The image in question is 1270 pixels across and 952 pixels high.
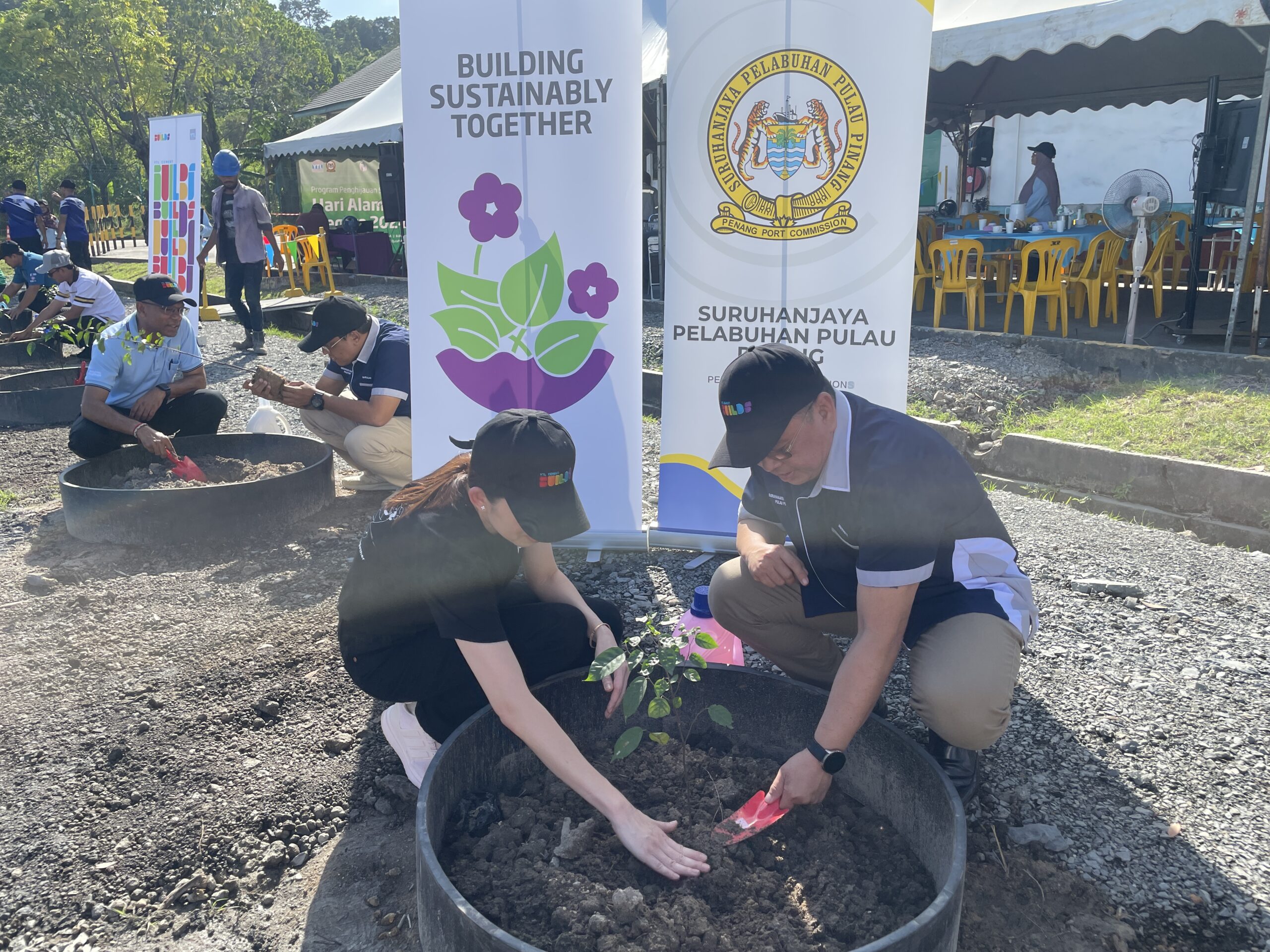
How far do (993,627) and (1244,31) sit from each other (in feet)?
21.9

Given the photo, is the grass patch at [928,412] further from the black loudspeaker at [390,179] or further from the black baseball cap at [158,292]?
the black loudspeaker at [390,179]

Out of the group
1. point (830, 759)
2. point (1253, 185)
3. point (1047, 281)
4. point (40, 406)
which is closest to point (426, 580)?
point (830, 759)

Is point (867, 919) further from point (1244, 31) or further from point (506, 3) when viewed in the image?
point (1244, 31)

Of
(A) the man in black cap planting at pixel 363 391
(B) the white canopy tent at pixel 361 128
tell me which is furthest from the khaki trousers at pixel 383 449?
(B) the white canopy tent at pixel 361 128

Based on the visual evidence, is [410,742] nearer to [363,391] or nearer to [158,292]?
[363,391]

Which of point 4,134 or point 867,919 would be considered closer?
point 867,919

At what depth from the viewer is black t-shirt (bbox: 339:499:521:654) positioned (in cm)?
204

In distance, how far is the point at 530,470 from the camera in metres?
1.96

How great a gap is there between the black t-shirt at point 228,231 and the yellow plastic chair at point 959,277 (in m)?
6.80

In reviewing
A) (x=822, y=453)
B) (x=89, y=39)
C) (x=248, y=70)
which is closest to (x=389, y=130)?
(x=822, y=453)

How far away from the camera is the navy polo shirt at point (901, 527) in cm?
205

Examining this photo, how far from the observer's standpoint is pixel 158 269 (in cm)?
825

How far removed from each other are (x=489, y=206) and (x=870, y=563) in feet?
7.74

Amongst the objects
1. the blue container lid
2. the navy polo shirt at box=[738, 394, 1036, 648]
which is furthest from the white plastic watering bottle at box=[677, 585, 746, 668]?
the navy polo shirt at box=[738, 394, 1036, 648]
